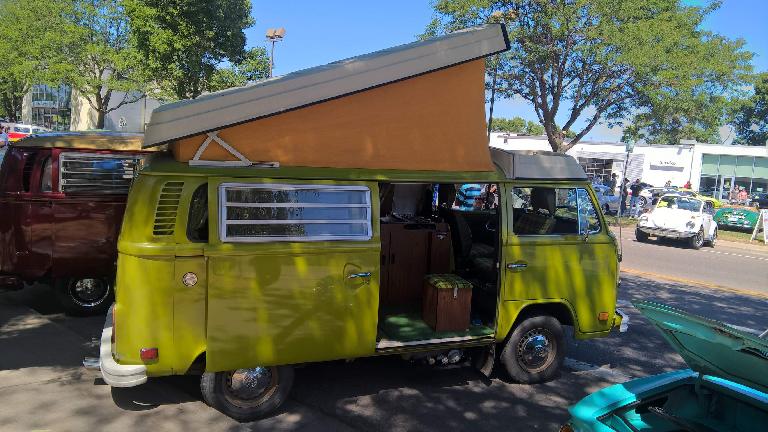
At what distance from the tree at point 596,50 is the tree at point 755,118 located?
118ft

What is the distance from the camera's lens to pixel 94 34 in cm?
Result: 2928

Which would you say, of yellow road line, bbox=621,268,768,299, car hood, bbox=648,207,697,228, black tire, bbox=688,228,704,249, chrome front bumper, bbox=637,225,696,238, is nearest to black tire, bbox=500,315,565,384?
yellow road line, bbox=621,268,768,299

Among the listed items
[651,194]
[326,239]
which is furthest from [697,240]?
[326,239]

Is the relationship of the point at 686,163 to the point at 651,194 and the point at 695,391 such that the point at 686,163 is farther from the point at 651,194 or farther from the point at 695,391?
the point at 695,391

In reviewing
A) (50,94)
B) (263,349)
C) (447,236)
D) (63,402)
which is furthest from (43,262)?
(50,94)

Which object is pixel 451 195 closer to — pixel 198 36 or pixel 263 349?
pixel 263 349

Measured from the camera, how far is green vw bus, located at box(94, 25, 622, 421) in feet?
12.8

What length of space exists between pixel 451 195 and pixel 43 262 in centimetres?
488

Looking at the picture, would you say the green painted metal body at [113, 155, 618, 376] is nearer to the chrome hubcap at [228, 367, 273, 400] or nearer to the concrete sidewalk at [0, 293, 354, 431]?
the chrome hubcap at [228, 367, 273, 400]

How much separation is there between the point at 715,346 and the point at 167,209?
3506 mm

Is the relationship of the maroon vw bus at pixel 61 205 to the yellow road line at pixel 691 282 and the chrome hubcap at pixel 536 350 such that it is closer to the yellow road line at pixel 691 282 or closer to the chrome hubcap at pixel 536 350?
the chrome hubcap at pixel 536 350

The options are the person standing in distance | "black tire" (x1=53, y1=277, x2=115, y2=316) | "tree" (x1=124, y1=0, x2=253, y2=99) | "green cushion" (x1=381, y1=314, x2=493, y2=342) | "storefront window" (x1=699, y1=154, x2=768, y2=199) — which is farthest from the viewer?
"storefront window" (x1=699, y1=154, x2=768, y2=199)

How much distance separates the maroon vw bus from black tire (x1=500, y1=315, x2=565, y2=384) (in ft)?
15.7

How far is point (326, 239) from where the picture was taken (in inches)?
170
